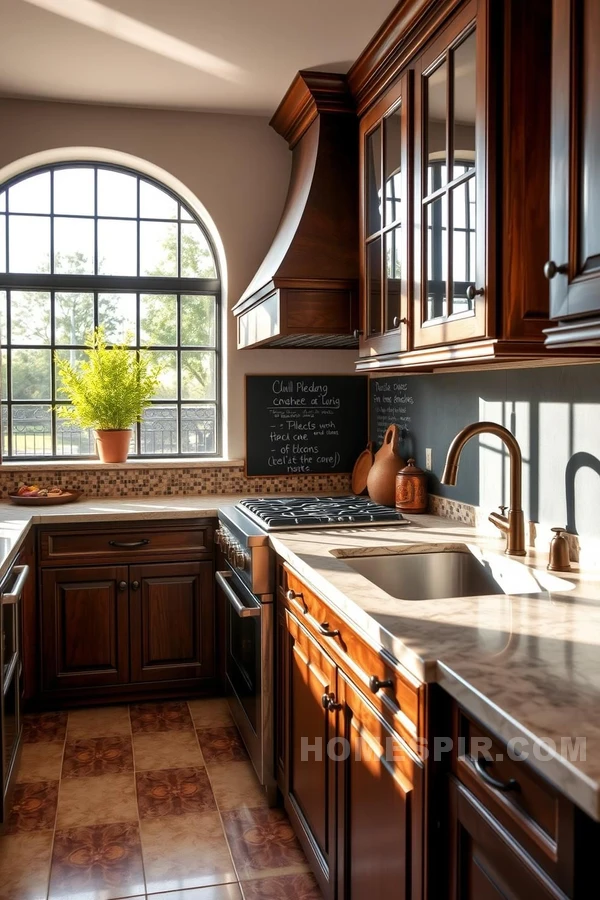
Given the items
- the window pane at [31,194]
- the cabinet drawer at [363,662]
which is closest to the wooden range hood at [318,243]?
the cabinet drawer at [363,662]

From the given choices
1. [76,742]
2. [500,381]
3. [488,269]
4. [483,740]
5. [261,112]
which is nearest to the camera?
[483,740]

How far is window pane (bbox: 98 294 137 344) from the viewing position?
4105 millimetres

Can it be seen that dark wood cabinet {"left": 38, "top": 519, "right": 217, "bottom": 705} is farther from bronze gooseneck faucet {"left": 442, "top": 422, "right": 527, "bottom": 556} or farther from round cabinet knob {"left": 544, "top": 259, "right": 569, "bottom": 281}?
round cabinet knob {"left": 544, "top": 259, "right": 569, "bottom": 281}

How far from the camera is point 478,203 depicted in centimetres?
201

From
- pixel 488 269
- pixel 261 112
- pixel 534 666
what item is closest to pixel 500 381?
pixel 488 269

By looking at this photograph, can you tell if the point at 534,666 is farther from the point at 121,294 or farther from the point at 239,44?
the point at 121,294

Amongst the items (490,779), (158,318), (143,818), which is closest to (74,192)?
(158,318)

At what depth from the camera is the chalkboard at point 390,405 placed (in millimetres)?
3600

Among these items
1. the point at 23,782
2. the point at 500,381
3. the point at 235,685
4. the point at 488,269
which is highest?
the point at 488,269

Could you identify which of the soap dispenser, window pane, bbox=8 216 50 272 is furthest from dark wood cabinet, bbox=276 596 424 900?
window pane, bbox=8 216 50 272

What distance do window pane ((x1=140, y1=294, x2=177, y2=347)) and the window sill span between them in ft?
2.08

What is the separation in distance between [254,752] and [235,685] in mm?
394

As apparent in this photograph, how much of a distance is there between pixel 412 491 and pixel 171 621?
1.20m

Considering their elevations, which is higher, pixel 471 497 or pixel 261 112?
pixel 261 112
